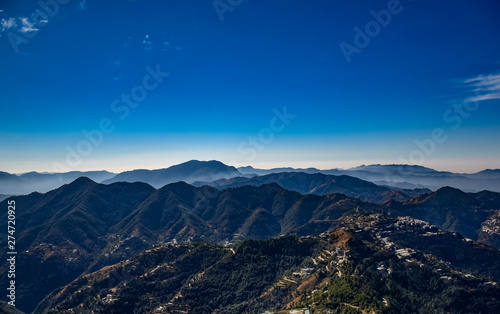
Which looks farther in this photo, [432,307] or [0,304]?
[0,304]

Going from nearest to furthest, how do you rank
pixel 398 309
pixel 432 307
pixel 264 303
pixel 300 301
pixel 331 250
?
pixel 398 309 < pixel 432 307 < pixel 300 301 < pixel 264 303 < pixel 331 250

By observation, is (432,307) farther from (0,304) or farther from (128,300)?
(0,304)

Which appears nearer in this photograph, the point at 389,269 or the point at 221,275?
the point at 389,269

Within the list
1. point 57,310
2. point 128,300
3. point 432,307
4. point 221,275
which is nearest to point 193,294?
point 221,275

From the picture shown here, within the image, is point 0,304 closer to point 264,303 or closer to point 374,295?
point 264,303

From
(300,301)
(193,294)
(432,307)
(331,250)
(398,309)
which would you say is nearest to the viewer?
(398,309)

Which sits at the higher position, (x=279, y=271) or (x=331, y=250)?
(x=331, y=250)

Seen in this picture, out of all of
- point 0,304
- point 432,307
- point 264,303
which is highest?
point 432,307

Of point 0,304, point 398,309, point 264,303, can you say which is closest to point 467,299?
point 398,309

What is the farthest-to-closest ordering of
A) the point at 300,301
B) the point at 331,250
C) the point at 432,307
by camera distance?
1. the point at 331,250
2. the point at 300,301
3. the point at 432,307
